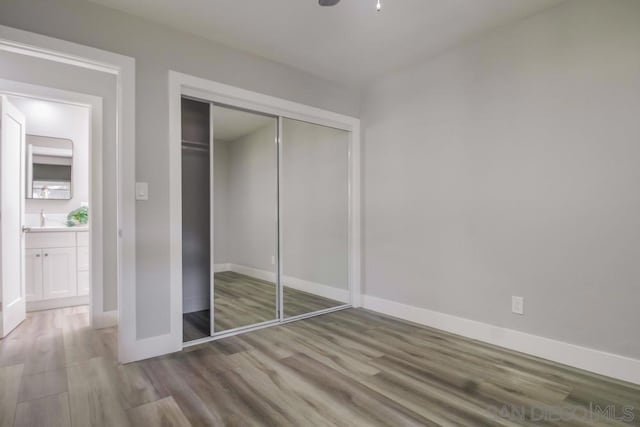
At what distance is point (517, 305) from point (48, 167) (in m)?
5.43

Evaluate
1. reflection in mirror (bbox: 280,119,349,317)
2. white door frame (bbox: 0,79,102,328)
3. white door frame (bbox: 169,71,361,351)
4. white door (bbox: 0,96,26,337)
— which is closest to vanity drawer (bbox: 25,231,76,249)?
white door (bbox: 0,96,26,337)

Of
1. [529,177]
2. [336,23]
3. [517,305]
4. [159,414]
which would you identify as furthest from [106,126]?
[517,305]

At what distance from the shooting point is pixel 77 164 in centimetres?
436

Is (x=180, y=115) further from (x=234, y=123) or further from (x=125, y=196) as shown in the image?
(x=125, y=196)

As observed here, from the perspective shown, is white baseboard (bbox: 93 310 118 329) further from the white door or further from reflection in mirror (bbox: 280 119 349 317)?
reflection in mirror (bbox: 280 119 349 317)

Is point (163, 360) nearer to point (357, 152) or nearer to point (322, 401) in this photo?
point (322, 401)

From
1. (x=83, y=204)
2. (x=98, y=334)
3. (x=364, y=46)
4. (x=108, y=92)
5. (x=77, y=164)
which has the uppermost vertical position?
(x=364, y=46)

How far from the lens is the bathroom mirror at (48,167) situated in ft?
13.5

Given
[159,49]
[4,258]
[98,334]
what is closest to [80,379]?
[98,334]

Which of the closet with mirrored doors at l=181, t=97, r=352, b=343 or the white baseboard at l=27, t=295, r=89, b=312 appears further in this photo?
the white baseboard at l=27, t=295, r=89, b=312

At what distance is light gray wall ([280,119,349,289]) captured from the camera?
3491mm

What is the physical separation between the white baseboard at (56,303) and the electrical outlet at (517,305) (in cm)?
462

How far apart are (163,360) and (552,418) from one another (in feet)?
8.07

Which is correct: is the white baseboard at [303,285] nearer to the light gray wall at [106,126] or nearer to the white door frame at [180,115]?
the white door frame at [180,115]
